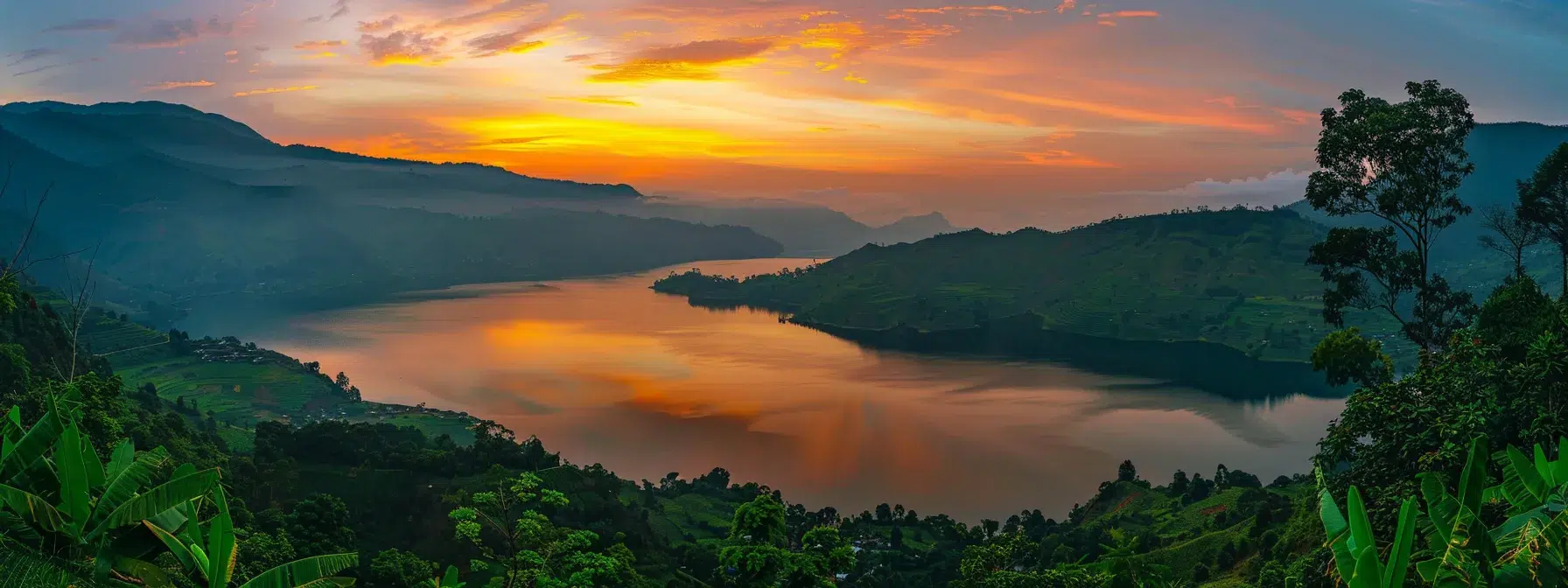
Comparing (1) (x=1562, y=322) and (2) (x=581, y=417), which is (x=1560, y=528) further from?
(2) (x=581, y=417)

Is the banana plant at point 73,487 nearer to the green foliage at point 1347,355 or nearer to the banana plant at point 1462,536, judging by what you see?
the banana plant at point 1462,536


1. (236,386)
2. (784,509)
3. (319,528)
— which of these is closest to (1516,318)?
(784,509)

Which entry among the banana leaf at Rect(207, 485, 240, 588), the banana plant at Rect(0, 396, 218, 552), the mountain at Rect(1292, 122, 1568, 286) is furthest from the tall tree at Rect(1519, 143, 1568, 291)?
the mountain at Rect(1292, 122, 1568, 286)

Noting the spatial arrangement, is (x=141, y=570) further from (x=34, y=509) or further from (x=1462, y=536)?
(x=1462, y=536)

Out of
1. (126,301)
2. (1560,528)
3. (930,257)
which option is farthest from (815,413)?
(126,301)

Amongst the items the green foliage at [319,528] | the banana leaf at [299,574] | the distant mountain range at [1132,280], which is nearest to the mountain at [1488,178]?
the distant mountain range at [1132,280]
